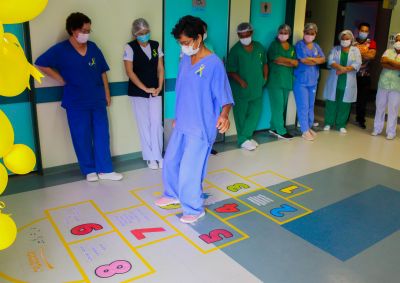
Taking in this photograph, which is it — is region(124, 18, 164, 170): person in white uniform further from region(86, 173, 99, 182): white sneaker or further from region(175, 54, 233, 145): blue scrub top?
region(175, 54, 233, 145): blue scrub top

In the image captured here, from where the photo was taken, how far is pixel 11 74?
1490mm

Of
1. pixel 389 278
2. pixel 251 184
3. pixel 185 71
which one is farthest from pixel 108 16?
pixel 389 278

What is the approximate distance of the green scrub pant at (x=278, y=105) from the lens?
215 inches

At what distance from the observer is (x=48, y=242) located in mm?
2789

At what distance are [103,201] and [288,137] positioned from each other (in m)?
3.05

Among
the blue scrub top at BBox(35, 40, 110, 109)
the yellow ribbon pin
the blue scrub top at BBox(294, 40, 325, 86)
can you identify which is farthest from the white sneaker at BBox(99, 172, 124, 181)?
the blue scrub top at BBox(294, 40, 325, 86)

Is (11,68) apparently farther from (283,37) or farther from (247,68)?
(283,37)

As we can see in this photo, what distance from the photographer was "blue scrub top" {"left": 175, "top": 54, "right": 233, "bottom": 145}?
2885mm

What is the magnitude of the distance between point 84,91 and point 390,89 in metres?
4.16

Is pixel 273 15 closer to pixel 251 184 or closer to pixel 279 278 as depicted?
pixel 251 184

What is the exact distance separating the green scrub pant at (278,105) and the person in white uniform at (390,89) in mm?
1353

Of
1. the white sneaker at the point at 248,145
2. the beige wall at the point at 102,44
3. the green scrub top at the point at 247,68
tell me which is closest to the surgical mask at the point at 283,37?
the green scrub top at the point at 247,68

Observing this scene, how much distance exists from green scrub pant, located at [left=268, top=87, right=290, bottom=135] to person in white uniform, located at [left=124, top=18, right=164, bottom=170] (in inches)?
72.3

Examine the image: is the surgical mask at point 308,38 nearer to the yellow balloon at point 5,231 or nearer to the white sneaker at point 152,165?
the white sneaker at point 152,165
